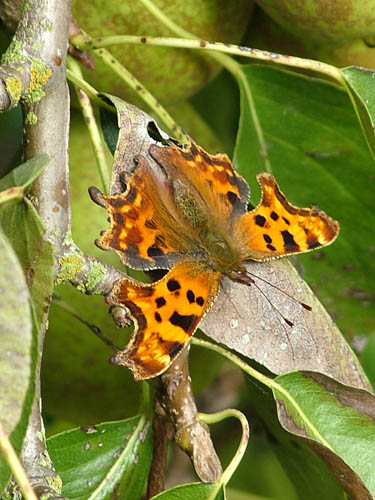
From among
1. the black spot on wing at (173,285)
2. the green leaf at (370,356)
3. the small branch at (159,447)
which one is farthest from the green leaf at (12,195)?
the green leaf at (370,356)

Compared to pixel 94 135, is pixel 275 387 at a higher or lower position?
lower

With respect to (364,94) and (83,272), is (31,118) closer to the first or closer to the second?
(83,272)

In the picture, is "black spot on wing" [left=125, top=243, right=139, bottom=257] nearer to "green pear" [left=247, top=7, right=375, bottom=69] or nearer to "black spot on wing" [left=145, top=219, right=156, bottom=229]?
"black spot on wing" [left=145, top=219, right=156, bottom=229]

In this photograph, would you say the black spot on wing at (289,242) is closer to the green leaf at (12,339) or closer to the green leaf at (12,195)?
the green leaf at (12,195)

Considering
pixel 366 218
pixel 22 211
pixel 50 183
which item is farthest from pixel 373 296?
pixel 22 211

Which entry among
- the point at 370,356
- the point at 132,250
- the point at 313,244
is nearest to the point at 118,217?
the point at 132,250

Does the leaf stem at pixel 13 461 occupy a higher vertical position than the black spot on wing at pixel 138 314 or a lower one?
lower
